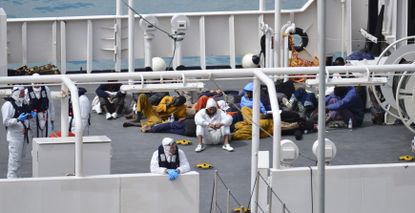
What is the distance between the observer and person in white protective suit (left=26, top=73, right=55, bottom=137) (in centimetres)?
1916

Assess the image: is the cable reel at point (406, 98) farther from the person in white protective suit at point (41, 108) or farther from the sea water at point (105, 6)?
the sea water at point (105, 6)

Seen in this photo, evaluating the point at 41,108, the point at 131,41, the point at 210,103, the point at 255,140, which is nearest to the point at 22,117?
the point at 41,108

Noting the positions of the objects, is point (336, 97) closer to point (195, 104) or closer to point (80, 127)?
point (195, 104)

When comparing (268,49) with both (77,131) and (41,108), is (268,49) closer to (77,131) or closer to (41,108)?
(41,108)

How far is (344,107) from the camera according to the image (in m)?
21.6

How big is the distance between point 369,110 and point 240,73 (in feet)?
19.0

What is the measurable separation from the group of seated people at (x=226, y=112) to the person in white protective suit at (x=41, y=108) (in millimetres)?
2291

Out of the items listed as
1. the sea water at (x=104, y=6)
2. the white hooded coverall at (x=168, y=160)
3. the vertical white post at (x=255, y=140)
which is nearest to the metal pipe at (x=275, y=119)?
the vertical white post at (x=255, y=140)

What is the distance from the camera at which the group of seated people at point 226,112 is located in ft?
67.3

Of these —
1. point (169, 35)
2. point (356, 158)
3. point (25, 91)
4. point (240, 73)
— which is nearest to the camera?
point (240, 73)

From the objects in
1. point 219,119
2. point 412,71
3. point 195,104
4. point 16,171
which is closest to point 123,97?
point 195,104

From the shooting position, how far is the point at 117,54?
84.4ft

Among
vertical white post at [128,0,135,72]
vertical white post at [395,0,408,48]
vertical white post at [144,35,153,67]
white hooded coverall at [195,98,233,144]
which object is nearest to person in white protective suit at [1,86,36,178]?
white hooded coverall at [195,98,233,144]

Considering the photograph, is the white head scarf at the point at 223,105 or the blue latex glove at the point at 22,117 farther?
the white head scarf at the point at 223,105
